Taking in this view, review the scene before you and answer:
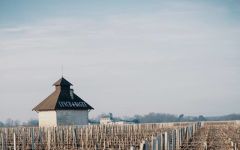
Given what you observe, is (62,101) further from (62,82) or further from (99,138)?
(99,138)

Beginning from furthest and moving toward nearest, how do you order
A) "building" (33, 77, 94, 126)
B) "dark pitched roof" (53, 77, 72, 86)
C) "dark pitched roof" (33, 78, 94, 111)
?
1. "dark pitched roof" (53, 77, 72, 86)
2. "dark pitched roof" (33, 78, 94, 111)
3. "building" (33, 77, 94, 126)

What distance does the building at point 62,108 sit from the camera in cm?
4512

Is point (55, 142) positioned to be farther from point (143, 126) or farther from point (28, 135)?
point (143, 126)

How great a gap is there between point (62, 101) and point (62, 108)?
1232mm

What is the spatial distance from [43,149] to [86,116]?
2407 centimetres

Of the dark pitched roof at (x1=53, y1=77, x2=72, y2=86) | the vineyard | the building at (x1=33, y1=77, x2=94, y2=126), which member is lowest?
the vineyard

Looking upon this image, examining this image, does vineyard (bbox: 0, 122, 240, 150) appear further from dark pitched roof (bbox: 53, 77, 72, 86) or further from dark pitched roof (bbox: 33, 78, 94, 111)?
dark pitched roof (bbox: 53, 77, 72, 86)

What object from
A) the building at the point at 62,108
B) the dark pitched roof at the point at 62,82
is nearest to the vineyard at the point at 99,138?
the building at the point at 62,108

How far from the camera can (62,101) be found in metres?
46.4

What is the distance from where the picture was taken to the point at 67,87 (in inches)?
1917

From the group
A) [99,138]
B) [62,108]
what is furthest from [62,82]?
[99,138]

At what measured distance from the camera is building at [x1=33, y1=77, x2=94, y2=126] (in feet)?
148

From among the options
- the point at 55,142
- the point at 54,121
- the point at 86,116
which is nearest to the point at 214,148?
the point at 55,142

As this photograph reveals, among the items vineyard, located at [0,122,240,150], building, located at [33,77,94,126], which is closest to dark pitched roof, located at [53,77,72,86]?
building, located at [33,77,94,126]
